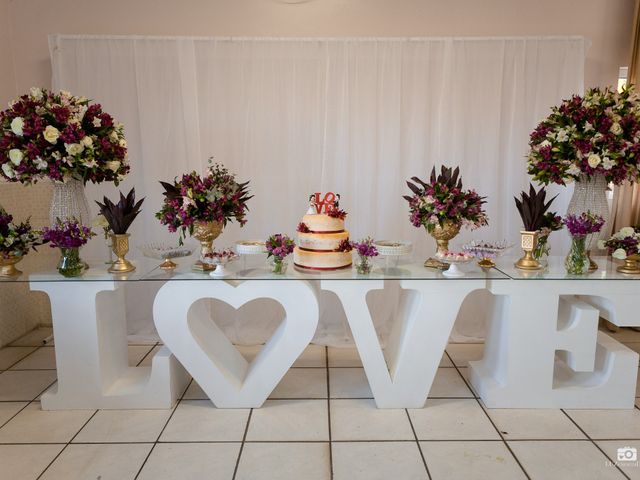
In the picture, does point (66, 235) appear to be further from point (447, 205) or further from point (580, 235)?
point (580, 235)

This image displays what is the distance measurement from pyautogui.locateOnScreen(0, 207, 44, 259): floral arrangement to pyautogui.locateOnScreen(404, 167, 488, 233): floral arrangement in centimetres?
199

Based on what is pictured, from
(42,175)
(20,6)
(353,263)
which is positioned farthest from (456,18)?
(20,6)

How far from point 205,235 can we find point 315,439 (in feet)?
→ 3.76

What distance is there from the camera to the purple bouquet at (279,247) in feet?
8.04

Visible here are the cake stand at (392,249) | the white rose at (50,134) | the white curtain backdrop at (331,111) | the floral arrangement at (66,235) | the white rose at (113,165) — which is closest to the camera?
the white rose at (50,134)

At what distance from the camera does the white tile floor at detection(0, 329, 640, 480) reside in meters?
2.00

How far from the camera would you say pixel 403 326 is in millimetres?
2658

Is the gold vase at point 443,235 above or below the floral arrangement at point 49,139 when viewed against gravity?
below

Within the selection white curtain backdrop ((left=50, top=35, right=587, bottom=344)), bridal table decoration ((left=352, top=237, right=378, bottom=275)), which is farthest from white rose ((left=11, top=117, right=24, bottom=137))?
bridal table decoration ((left=352, top=237, right=378, bottom=275))

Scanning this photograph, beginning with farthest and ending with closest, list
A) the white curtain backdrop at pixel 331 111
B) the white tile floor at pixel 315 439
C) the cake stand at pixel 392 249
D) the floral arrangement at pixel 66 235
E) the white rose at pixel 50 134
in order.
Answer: the white curtain backdrop at pixel 331 111 < the cake stand at pixel 392 249 < the floral arrangement at pixel 66 235 < the white rose at pixel 50 134 < the white tile floor at pixel 315 439

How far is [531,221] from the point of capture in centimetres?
250

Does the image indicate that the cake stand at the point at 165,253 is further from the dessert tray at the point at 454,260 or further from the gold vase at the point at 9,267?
the dessert tray at the point at 454,260

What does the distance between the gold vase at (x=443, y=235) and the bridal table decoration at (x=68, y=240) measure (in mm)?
1795


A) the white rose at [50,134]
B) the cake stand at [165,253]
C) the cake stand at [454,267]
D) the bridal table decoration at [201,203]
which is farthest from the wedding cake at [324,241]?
the white rose at [50,134]
